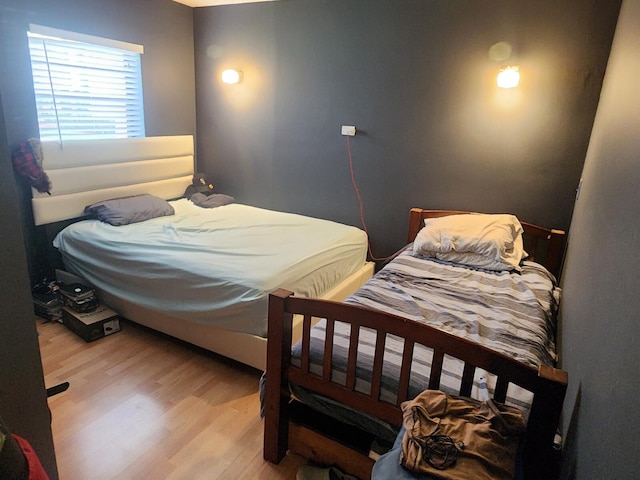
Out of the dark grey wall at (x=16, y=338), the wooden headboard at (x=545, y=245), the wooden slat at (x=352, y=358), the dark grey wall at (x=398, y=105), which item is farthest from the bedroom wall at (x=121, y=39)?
the wooden headboard at (x=545, y=245)

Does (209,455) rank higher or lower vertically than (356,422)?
lower

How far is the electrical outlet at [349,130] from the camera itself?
11.5ft

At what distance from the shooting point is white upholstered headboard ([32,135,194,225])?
9.85ft

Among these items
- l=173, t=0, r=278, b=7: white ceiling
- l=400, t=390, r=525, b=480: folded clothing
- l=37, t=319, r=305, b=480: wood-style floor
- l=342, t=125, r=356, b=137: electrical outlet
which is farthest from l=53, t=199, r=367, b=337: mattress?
l=173, t=0, r=278, b=7: white ceiling

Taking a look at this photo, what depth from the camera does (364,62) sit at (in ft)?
11.0

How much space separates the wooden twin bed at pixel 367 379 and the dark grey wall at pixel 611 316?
4.3 inches

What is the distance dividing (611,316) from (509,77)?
226cm

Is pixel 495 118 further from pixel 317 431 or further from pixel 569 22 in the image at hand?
pixel 317 431

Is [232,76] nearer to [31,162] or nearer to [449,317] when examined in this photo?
[31,162]

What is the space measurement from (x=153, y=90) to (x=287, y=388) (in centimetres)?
319

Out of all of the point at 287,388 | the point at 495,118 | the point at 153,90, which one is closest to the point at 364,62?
the point at 495,118

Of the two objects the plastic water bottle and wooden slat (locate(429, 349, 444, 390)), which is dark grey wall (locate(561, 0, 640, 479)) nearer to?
the plastic water bottle

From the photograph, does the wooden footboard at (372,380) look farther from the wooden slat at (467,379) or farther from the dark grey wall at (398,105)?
the dark grey wall at (398,105)

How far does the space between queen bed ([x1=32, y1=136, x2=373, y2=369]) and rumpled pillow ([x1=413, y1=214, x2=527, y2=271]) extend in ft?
2.06
